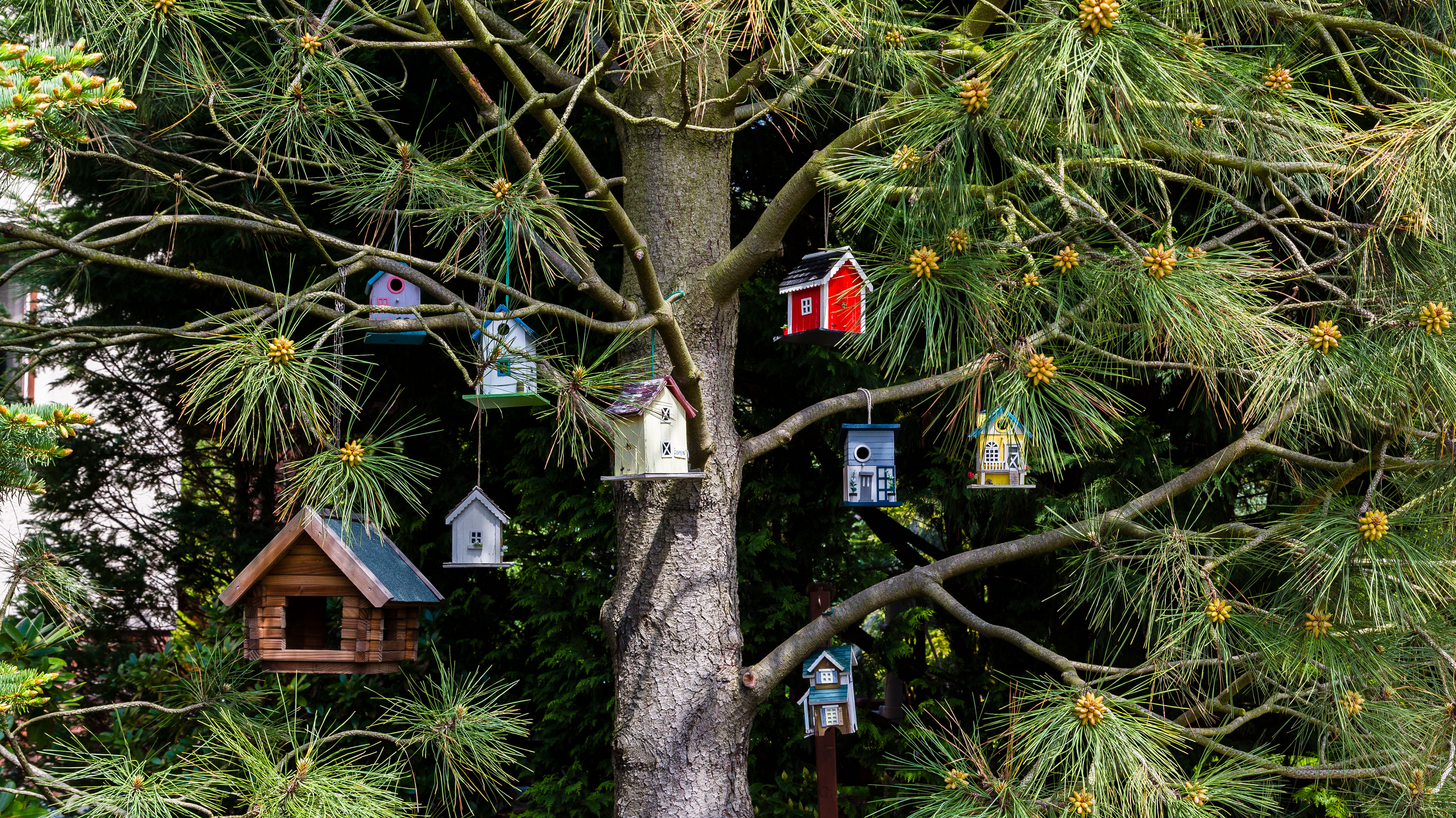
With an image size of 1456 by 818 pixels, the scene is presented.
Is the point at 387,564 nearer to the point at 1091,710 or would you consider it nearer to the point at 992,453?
the point at 992,453

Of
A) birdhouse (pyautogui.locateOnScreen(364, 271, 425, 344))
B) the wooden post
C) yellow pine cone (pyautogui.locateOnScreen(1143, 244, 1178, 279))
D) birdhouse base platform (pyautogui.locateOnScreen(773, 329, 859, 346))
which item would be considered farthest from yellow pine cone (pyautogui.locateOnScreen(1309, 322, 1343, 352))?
birdhouse (pyautogui.locateOnScreen(364, 271, 425, 344))

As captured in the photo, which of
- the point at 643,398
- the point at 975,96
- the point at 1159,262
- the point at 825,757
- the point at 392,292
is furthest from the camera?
the point at 825,757

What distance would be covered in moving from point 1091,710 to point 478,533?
116 centimetres

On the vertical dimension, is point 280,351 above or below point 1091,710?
above

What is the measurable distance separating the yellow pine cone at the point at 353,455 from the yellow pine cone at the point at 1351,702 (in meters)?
1.51

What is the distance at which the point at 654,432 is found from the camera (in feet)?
5.34

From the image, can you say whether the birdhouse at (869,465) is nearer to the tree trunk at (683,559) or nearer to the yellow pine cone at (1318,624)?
the tree trunk at (683,559)

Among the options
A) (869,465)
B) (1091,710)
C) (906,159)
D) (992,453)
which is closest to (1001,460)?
(992,453)

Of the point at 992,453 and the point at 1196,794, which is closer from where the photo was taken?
the point at 1196,794

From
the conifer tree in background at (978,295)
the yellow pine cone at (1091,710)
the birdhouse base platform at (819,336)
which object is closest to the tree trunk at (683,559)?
the conifer tree in background at (978,295)

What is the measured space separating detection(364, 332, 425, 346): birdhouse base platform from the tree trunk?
393 mm

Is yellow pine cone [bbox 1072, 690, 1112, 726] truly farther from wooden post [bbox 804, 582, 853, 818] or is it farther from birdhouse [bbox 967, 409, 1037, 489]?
wooden post [bbox 804, 582, 853, 818]

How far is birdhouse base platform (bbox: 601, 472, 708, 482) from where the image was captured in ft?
5.28

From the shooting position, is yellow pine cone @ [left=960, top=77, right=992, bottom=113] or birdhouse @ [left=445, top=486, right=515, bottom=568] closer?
yellow pine cone @ [left=960, top=77, right=992, bottom=113]
